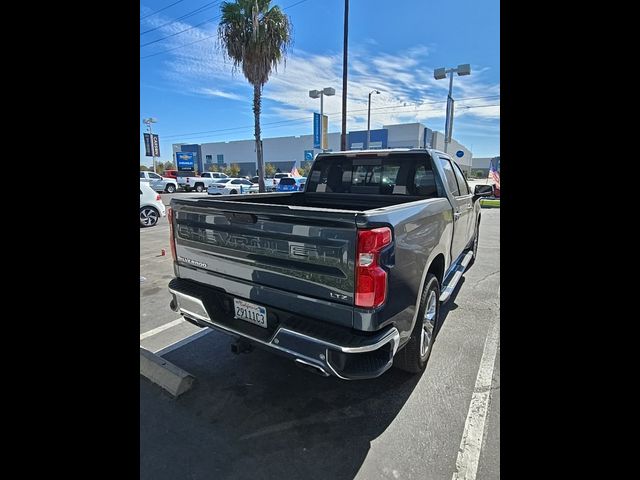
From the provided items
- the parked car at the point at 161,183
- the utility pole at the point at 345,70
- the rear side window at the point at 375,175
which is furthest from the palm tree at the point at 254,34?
the parked car at the point at 161,183

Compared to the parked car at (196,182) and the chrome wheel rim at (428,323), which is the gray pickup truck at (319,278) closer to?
the chrome wheel rim at (428,323)

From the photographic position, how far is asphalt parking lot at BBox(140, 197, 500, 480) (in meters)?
2.12

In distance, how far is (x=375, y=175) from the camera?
14.6ft

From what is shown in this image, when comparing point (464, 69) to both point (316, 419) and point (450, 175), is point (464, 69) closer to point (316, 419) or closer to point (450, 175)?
point (450, 175)

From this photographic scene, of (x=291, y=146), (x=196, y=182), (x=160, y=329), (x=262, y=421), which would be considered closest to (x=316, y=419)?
(x=262, y=421)

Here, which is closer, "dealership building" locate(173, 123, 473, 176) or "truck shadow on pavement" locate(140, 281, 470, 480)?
"truck shadow on pavement" locate(140, 281, 470, 480)

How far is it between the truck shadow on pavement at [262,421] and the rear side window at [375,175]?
7.00ft

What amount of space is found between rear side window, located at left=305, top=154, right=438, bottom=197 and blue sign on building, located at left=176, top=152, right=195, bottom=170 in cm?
4238

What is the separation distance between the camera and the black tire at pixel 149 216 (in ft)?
36.9

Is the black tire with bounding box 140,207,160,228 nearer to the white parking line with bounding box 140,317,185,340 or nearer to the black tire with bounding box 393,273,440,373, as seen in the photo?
the white parking line with bounding box 140,317,185,340

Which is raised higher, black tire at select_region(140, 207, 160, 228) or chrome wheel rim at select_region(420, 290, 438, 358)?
black tire at select_region(140, 207, 160, 228)

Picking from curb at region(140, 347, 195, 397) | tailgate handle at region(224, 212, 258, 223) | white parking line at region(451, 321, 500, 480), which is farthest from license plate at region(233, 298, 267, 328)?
white parking line at region(451, 321, 500, 480)
